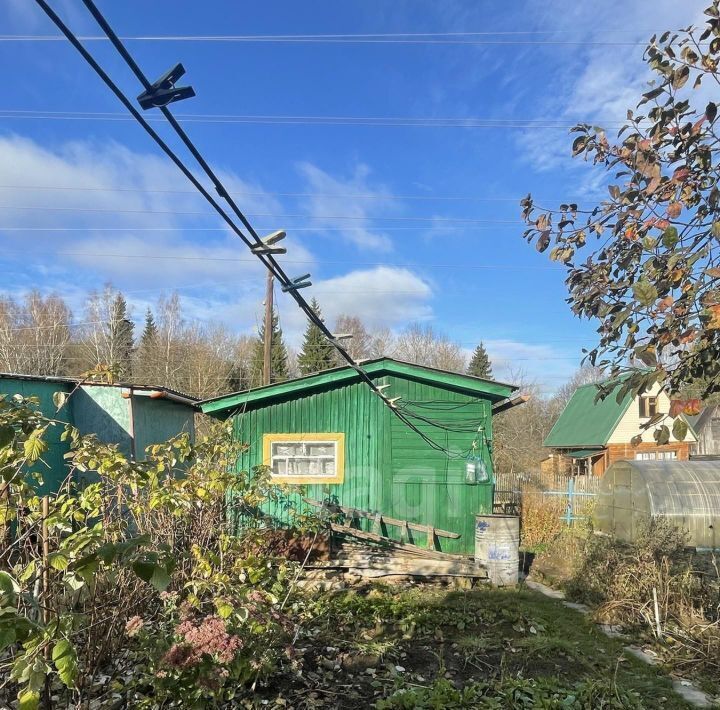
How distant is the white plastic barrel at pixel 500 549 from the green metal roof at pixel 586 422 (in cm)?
1587

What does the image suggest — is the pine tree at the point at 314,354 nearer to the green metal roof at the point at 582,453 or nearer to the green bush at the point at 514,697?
the green metal roof at the point at 582,453

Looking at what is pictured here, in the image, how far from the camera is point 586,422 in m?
26.2

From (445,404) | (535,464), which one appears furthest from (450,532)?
(535,464)

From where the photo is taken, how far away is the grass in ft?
12.4

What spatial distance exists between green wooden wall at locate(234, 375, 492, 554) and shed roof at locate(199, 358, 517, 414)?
0.47ft

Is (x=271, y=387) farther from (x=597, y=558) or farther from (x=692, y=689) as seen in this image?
(x=692, y=689)

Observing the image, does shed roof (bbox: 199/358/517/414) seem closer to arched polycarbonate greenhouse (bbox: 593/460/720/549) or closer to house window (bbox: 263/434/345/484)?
house window (bbox: 263/434/345/484)

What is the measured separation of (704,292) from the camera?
2.20 meters

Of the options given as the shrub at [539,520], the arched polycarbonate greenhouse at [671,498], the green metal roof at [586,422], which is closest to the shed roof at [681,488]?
the arched polycarbonate greenhouse at [671,498]

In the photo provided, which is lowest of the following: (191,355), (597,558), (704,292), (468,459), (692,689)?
(692,689)

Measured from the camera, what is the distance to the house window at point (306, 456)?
9.65m

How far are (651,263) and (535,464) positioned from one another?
3110 cm

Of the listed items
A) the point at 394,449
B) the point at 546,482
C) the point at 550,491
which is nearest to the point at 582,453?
the point at 546,482

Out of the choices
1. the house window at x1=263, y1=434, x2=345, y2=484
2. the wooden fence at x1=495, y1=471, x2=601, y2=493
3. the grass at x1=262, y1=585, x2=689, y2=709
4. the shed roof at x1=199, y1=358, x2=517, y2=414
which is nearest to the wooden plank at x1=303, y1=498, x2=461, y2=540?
the house window at x1=263, y1=434, x2=345, y2=484
